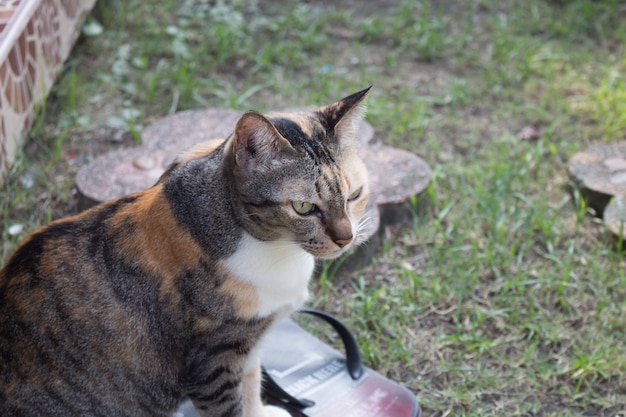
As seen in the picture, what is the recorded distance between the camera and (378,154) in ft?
12.5

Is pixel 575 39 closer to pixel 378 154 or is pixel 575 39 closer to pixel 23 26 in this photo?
pixel 378 154

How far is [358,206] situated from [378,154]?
1.58 metres

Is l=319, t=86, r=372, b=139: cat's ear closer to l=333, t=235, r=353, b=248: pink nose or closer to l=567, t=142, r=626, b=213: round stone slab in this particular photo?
l=333, t=235, r=353, b=248: pink nose

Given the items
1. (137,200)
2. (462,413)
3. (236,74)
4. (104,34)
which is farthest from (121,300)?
(104,34)

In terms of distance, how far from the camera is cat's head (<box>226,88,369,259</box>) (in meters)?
2.06

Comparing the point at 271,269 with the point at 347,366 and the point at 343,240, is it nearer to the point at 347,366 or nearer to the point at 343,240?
the point at 343,240

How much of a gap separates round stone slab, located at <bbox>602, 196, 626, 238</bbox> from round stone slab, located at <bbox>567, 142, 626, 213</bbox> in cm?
7

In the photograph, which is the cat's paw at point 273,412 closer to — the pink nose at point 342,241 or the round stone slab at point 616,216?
the pink nose at point 342,241

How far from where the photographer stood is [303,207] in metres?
2.12

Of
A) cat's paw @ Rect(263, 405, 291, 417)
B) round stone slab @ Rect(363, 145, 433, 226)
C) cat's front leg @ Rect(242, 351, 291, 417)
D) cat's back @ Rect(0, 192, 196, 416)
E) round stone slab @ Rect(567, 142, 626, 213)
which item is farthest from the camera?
round stone slab @ Rect(567, 142, 626, 213)

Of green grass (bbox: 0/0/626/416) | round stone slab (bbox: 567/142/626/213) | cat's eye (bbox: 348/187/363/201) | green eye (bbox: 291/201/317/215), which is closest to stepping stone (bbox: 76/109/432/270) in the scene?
green grass (bbox: 0/0/626/416)

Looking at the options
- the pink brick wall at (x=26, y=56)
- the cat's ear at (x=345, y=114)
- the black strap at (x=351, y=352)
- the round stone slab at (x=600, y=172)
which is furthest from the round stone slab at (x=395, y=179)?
the pink brick wall at (x=26, y=56)

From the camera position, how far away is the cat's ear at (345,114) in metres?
2.20

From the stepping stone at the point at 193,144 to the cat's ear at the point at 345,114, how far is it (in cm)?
105
